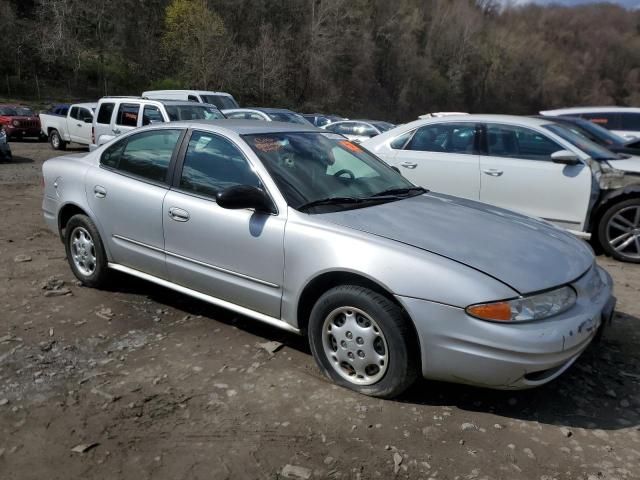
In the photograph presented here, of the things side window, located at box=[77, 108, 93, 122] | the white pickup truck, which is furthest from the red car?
side window, located at box=[77, 108, 93, 122]

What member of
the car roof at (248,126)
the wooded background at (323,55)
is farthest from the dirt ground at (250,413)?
the wooded background at (323,55)

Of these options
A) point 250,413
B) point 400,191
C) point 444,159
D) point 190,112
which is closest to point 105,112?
point 190,112

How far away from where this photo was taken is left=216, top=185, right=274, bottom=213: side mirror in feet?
11.0

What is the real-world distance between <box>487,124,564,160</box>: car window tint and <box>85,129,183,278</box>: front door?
4055mm

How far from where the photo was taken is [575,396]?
324 centimetres

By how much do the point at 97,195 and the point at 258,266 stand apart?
184cm

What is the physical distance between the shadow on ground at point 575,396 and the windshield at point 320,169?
3.55ft

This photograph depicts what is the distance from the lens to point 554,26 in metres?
110

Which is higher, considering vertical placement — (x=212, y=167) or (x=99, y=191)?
(x=212, y=167)

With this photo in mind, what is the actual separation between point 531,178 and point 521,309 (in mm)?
4014

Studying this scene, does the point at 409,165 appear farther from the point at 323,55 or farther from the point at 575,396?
the point at 323,55

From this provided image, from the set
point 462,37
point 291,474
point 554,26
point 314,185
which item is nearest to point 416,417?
point 291,474

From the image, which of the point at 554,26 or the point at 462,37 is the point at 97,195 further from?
the point at 554,26

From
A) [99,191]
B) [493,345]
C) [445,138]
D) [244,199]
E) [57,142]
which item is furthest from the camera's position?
[57,142]
